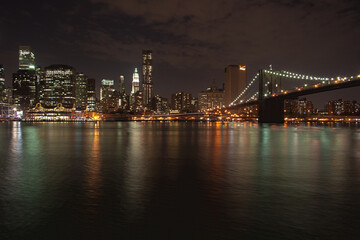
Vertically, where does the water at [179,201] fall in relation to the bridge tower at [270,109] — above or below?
below

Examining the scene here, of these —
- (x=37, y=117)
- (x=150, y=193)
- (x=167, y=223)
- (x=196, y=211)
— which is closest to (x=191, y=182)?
(x=150, y=193)

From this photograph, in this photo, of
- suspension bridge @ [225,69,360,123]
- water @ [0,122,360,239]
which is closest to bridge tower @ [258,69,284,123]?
suspension bridge @ [225,69,360,123]

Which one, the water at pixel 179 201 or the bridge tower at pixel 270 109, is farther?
the bridge tower at pixel 270 109

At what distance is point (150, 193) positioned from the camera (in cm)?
1074

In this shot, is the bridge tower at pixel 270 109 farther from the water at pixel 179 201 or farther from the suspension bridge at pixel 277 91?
the water at pixel 179 201

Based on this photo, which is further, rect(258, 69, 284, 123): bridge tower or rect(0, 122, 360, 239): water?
rect(258, 69, 284, 123): bridge tower

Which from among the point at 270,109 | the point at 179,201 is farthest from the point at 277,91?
the point at 179,201

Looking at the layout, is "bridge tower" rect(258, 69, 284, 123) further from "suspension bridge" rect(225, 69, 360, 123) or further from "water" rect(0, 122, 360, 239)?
"water" rect(0, 122, 360, 239)

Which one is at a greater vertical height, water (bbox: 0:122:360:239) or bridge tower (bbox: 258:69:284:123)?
bridge tower (bbox: 258:69:284:123)

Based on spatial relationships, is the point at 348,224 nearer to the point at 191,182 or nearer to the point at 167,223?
the point at 167,223

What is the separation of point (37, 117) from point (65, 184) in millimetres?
202608

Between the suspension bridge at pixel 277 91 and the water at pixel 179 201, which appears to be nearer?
the water at pixel 179 201

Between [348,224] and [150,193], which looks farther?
[150,193]

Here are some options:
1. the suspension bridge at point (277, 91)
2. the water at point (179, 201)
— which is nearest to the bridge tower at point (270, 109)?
the suspension bridge at point (277, 91)
